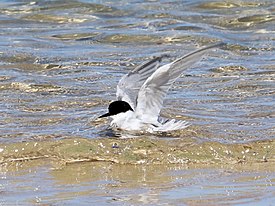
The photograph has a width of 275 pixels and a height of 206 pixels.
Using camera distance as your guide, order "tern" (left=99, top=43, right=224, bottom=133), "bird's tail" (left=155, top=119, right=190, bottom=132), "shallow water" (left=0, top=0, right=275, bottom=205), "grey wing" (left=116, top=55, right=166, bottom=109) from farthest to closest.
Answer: "grey wing" (left=116, top=55, right=166, bottom=109)
"tern" (left=99, top=43, right=224, bottom=133)
"bird's tail" (left=155, top=119, right=190, bottom=132)
"shallow water" (left=0, top=0, right=275, bottom=205)

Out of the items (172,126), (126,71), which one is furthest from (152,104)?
(126,71)

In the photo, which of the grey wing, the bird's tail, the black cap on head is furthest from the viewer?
the grey wing

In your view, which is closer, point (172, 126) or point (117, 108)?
point (172, 126)

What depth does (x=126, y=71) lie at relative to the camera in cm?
1083

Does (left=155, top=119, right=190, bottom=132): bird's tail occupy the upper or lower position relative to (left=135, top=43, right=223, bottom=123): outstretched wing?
lower

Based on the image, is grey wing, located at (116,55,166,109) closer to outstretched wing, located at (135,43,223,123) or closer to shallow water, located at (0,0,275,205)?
shallow water, located at (0,0,275,205)

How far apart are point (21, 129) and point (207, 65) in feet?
11.9

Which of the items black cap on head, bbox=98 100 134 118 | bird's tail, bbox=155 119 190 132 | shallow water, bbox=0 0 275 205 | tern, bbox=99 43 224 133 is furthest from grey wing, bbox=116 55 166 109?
bird's tail, bbox=155 119 190 132

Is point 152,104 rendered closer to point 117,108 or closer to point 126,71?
point 117,108

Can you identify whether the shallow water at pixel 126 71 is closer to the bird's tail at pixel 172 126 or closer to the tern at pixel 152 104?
the bird's tail at pixel 172 126

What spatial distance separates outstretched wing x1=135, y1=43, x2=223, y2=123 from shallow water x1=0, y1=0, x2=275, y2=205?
1.14ft

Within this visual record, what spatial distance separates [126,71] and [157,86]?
2.85 metres

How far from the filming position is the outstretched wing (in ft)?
25.6

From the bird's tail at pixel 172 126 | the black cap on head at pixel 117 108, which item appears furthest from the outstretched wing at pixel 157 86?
the bird's tail at pixel 172 126
